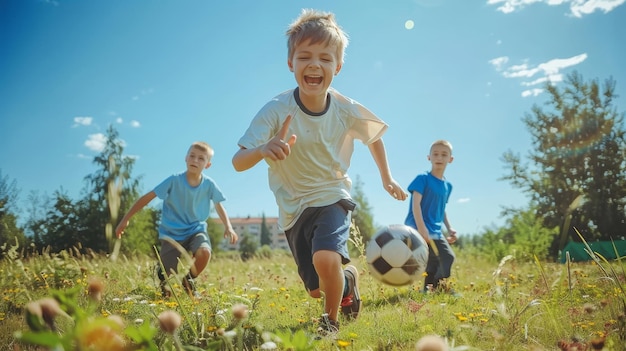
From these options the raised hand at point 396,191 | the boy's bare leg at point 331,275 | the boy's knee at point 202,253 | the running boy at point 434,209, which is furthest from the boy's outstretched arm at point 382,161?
the boy's knee at point 202,253

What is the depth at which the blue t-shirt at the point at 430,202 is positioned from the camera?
597 centimetres

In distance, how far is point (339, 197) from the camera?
3648 mm

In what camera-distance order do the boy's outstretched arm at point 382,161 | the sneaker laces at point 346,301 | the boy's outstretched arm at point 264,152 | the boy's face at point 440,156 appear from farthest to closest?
the boy's face at point 440,156, the boy's outstretched arm at point 382,161, the sneaker laces at point 346,301, the boy's outstretched arm at point 264,152

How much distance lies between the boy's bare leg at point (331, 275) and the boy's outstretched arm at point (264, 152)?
2.75 feet

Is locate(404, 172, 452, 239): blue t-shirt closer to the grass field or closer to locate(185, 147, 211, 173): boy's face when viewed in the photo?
the grass field

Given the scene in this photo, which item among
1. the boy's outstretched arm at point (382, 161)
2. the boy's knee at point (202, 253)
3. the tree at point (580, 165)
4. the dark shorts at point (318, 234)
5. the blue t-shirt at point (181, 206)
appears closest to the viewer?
the dark shorts at point (318, 234)

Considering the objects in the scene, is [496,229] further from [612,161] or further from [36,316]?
[36,316]

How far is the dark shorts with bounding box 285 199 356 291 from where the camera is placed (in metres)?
3.34

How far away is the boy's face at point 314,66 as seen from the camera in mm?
3510

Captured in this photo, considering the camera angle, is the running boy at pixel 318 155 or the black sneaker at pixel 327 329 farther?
the running boy at pixel 318 155

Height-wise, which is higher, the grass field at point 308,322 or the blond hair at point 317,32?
the blond hair at point 317,32

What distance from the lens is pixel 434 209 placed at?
6.04 metres

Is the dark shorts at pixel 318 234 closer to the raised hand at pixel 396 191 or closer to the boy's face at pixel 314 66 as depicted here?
the raised hand at pixel 396 191

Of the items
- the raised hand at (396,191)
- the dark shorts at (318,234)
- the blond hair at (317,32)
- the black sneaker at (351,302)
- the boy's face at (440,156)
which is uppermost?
the blond hair at (317,32)
